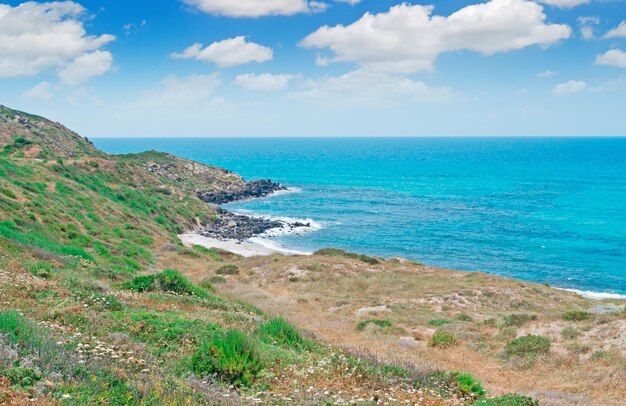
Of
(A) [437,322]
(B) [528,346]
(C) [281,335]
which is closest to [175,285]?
(C) [281,335]

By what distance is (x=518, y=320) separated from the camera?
→ 83.4ft

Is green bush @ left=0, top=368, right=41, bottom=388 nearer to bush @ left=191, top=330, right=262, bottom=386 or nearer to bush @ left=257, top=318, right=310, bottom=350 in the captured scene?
bush @ left=191, top=330, right=262, bottom=386

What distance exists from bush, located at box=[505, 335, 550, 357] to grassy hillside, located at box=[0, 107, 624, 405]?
9cm

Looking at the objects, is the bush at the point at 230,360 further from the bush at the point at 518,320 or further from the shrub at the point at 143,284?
the bush at the point at 518,320

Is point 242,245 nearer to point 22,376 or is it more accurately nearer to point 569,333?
point 569,333

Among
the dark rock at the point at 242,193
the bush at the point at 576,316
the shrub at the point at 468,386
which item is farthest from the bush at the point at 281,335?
the dark rock at the point at 242,193

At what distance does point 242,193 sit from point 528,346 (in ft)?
328

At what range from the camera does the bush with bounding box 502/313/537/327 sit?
990 inches

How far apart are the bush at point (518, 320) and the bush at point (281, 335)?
15425 mm

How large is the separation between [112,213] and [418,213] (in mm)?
62612

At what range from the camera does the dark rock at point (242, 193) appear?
107225mm

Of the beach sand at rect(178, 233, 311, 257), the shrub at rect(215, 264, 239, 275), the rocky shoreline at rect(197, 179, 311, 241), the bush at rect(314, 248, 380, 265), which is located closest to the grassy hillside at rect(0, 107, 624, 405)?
the shrub at rect(215, 264, 239, 275)

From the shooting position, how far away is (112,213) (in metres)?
54.9

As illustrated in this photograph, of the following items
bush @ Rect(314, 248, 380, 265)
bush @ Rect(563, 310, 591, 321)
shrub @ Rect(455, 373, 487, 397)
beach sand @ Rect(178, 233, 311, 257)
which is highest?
shrub @ Rect(455, 373, 487, 397)
